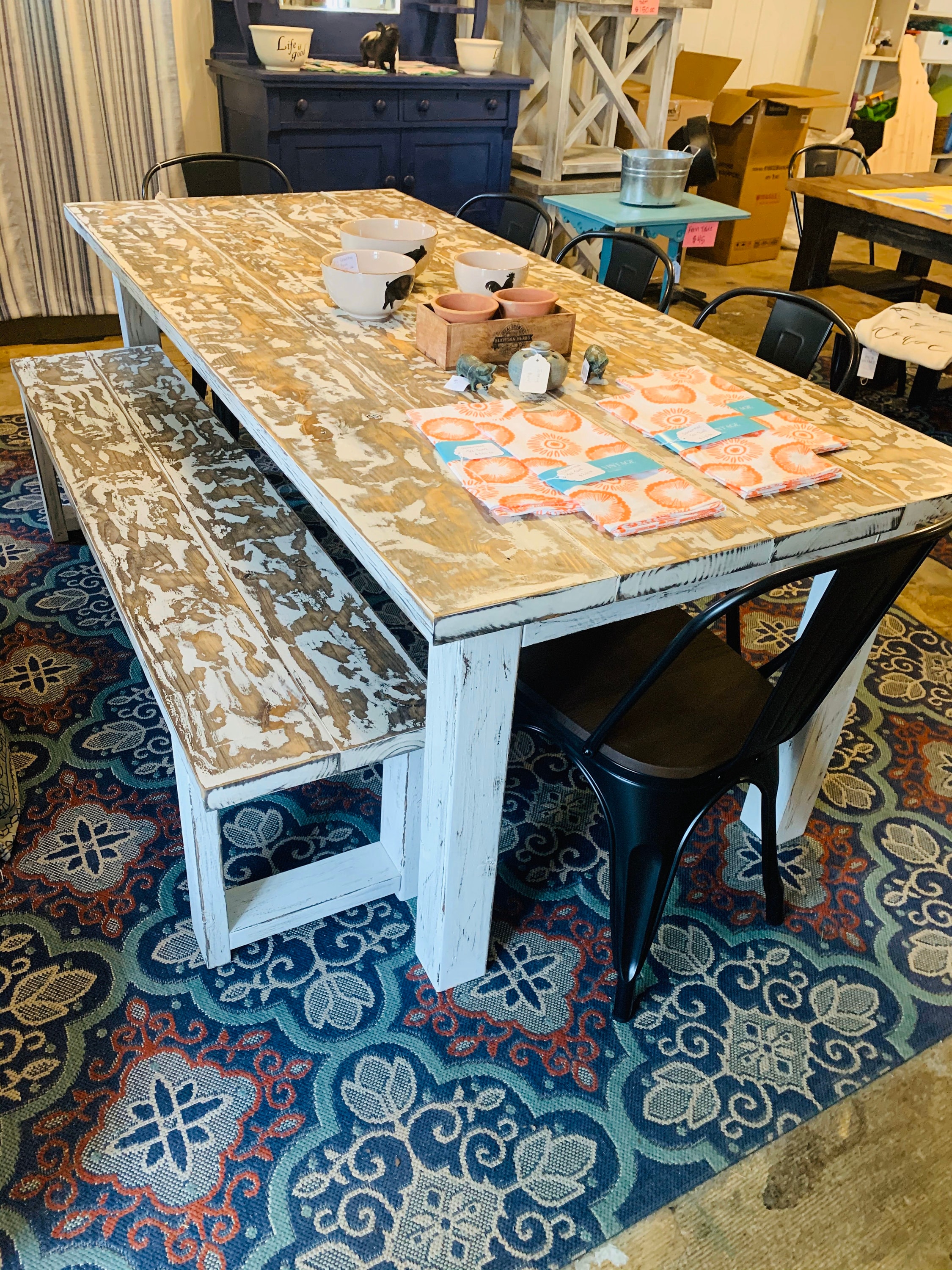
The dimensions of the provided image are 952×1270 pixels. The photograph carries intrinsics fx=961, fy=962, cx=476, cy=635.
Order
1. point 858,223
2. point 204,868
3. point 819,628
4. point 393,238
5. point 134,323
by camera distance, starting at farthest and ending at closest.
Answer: point 858,223, point 134,323, point 393,238, point 204,868, point 819,628

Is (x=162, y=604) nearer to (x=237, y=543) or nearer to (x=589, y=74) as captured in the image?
(x=237, y=543)

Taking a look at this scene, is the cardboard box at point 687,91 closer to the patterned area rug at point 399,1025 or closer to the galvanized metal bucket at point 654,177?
the galvanized metal bucket at point 654,177

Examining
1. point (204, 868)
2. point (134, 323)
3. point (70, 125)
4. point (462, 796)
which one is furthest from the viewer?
point (70, 125)

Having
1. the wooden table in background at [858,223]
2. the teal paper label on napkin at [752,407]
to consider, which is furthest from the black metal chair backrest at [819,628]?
the wooden table in background at [858,223]

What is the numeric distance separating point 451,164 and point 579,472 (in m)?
3.08

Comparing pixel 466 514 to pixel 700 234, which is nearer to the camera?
pixel 466 514

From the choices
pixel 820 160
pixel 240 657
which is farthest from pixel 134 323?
pixel 820 160

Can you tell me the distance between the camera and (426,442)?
1467mm

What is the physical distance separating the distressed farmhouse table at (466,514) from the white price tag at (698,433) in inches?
2.4

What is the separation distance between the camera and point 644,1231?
50.4 inches

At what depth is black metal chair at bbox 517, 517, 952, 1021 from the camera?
4.14 feet

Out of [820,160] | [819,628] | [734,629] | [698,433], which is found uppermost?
[820,160]

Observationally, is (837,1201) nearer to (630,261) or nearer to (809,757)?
(809,757)

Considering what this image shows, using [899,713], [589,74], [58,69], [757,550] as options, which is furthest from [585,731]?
[589,74]
